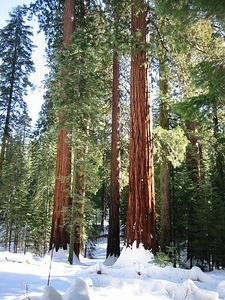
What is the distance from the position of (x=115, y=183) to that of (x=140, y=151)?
5180 mm

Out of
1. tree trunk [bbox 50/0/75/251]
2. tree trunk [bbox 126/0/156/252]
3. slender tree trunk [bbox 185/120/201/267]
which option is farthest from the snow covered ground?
slender tree trunk [bbox 185/120/201/267]

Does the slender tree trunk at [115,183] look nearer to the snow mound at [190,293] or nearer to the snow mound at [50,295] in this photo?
the snow mound at [190,293]

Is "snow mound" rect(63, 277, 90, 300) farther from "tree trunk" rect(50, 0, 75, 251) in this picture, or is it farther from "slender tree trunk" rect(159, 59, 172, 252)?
"slender tree trunk" rect(159, 59, 172, 252)

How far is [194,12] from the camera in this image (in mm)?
4477

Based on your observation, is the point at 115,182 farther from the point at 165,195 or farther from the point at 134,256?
the point at 134,256

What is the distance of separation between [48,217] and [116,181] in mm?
11934

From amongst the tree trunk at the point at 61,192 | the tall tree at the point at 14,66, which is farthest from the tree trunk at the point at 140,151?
the tall tree at the point at 14,66

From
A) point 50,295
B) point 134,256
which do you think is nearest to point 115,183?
point 134,256

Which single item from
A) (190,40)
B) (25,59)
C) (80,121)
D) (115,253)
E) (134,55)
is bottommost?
(115,253)

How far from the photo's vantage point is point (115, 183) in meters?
11.3

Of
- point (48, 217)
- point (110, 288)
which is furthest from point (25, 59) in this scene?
point (110, 288)

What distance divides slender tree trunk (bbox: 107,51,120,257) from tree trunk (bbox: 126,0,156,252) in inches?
173

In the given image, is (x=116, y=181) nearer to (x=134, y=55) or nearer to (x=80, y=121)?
(x=80, y=121)

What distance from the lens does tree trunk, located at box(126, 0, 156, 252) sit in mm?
5926
